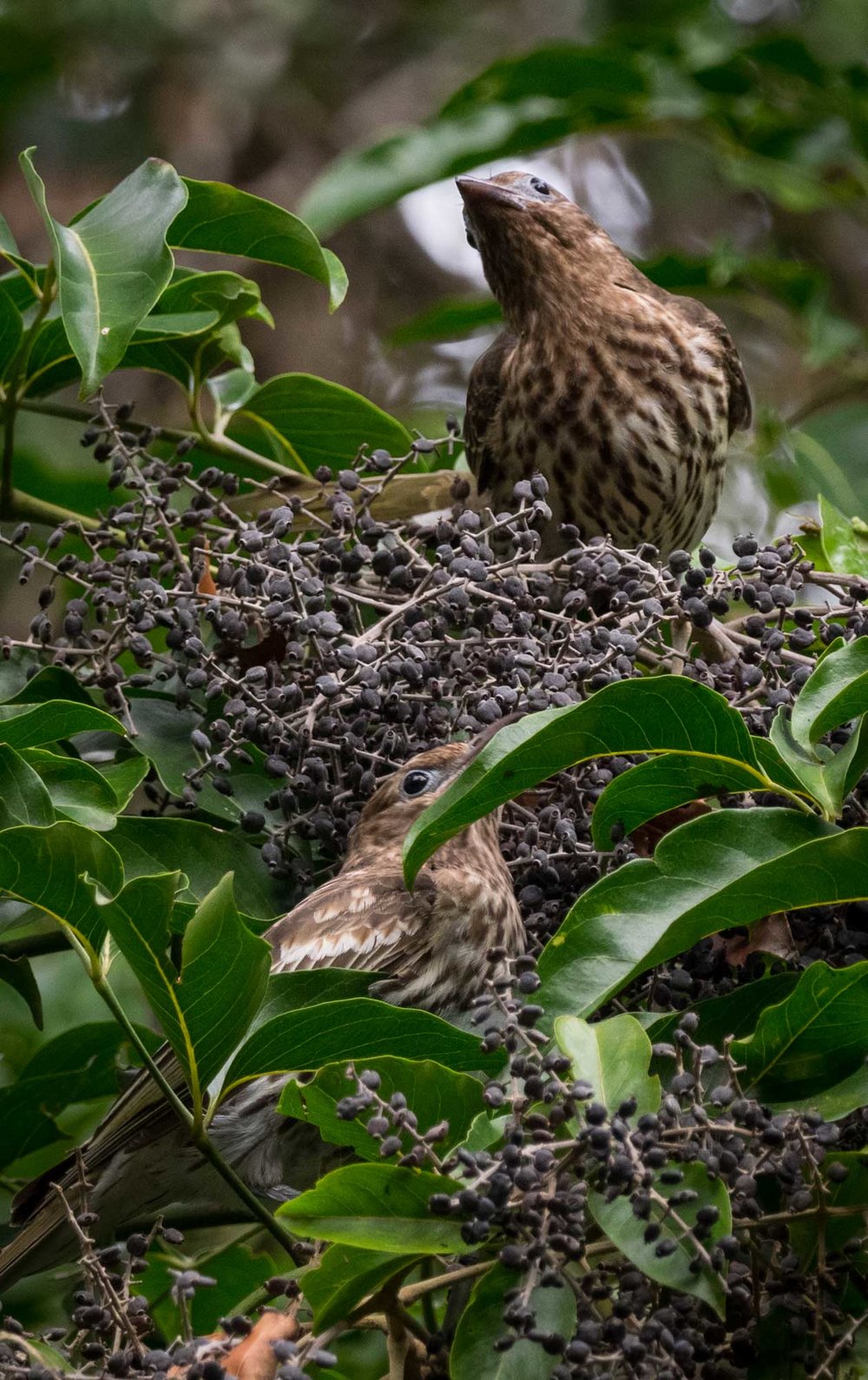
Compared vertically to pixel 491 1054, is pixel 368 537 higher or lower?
higher

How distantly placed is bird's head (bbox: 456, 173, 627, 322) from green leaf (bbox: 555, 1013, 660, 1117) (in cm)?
221

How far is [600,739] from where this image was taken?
2.00 metres

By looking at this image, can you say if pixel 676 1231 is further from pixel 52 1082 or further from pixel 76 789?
pixel 52 1082

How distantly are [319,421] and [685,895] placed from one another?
178 centimetres

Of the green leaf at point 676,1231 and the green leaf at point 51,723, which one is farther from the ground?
the green leaf at point 51,723

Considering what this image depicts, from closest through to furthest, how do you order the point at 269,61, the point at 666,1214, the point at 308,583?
the point at 666,1214 → the point at 308,583 → the point at 269,61

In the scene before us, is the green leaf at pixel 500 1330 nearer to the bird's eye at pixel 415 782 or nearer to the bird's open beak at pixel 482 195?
the bird's eye at pixel 415 782

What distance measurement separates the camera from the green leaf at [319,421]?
132 inches

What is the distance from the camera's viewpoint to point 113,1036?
3.05 m

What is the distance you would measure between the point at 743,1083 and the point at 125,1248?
876 millimetres

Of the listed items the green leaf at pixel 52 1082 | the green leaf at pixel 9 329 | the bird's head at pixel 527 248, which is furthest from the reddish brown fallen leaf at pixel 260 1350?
the bird's head at pixel 527 248

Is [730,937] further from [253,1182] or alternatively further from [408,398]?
[408,398]

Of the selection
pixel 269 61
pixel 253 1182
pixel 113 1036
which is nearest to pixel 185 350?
pixel 113 1036

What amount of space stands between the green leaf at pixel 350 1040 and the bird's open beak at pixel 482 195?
221 centimetres
